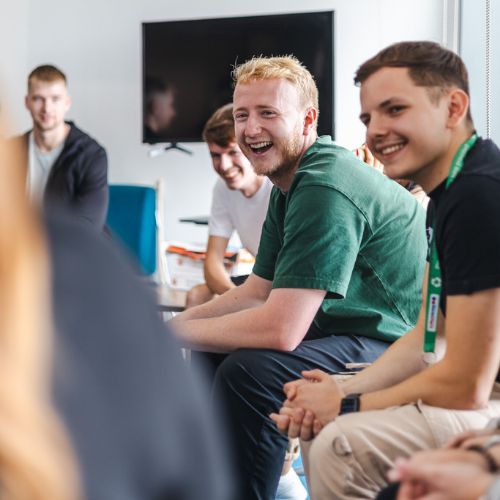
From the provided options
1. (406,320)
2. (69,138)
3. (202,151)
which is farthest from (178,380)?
(202,151)

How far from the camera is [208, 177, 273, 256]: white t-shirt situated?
104 inches

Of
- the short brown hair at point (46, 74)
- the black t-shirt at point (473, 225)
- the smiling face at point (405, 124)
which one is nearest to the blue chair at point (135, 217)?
the short brown hair at point (46, 74)

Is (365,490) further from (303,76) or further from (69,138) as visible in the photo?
(69,138)

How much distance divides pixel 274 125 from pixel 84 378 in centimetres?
148

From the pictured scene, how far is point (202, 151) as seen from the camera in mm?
4492

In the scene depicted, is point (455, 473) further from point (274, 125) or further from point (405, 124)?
point (274, 125)

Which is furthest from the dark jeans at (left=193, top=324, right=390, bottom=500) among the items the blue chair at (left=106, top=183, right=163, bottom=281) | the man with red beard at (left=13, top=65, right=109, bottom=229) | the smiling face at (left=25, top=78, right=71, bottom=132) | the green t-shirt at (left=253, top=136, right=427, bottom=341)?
the blue chair at (left=106, top=183, right=163, bottom=281)

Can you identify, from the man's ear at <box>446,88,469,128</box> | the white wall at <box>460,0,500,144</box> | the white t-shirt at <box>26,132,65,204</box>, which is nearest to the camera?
the man's ear at <box>446,88,469,128</box>

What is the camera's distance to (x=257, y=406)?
144 cm

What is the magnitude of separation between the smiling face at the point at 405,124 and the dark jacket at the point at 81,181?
7.21 feet

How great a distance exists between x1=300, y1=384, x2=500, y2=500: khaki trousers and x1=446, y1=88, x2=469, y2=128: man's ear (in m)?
0.50

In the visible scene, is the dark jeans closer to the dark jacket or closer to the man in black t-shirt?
the man in black t-shirt

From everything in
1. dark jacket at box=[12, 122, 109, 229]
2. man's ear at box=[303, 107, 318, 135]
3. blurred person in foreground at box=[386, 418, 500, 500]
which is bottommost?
blurred person in foreground at box=[386, 418, 500, 500]

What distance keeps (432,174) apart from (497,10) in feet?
7.66
